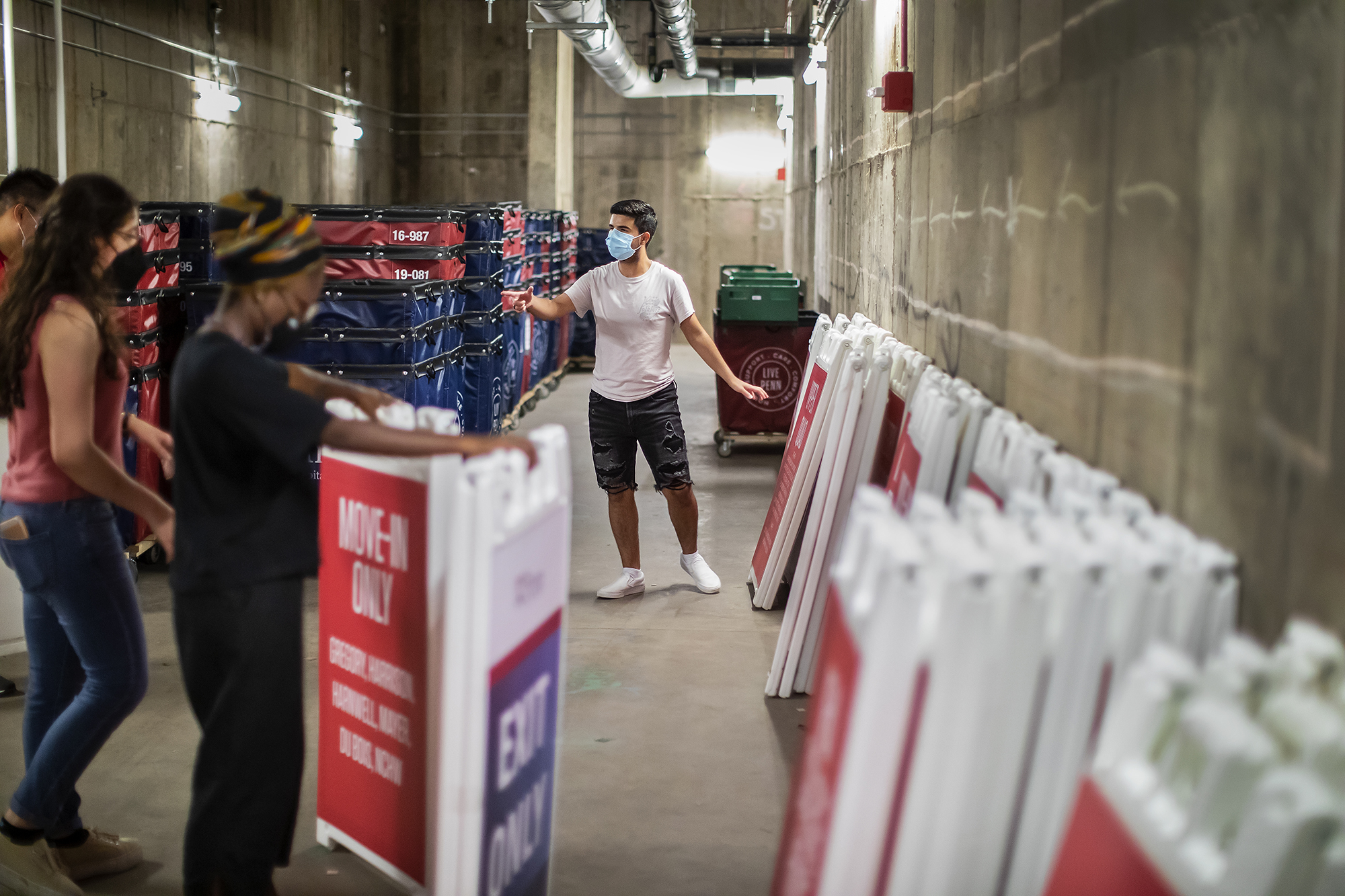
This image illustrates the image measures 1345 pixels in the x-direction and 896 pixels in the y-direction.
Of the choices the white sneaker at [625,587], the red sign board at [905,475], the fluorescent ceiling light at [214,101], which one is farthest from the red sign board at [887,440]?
the fluorescent ceiling light at [214,101]

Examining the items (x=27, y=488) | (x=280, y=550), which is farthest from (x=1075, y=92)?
(x=27, y=488)

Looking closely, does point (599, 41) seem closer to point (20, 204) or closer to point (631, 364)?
point (631, 364)

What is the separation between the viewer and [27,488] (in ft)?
9.28

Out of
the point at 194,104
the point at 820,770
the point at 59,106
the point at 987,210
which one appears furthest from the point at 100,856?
the point at 194,104

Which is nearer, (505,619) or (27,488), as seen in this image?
(505,619)

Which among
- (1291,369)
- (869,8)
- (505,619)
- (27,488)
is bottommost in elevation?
(505,619)

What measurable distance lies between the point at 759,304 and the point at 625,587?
12.6 ft

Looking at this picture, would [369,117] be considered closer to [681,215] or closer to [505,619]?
[681,215]

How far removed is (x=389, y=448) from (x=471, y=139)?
19706mm

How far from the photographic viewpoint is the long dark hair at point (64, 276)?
2.77m

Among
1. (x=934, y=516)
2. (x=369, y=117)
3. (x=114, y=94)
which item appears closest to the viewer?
(x=934, y=516)

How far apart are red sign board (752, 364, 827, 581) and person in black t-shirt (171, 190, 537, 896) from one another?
284cm

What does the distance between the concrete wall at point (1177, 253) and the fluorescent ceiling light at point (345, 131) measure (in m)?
15.4

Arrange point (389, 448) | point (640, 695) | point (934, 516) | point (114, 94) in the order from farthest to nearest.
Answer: point (114, 94)
point (640, 695)
point (389, 448)
point (934, 516)
